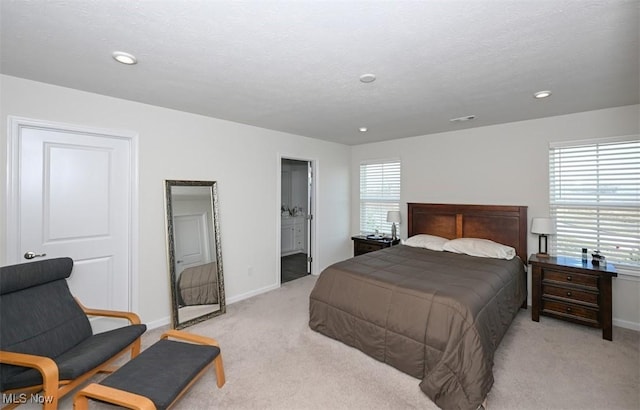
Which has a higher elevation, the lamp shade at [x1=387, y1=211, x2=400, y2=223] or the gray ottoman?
the lamp shade at [x1=387, y1=211, x2=400, y2=223]

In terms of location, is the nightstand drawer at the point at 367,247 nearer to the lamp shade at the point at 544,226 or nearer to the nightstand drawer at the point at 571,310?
the lamp shade at the point at 544,226

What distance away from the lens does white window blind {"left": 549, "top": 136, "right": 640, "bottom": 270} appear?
3010 mm

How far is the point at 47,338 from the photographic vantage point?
6.52 ft

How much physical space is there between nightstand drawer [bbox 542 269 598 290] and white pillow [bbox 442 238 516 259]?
38 cm

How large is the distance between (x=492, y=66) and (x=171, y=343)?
3204mm

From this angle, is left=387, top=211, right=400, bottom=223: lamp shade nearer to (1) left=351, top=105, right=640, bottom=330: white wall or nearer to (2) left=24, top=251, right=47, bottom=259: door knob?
(1) left=351, top=105, right=640, bottom=330: white wall

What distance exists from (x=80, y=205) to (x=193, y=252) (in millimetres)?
1174

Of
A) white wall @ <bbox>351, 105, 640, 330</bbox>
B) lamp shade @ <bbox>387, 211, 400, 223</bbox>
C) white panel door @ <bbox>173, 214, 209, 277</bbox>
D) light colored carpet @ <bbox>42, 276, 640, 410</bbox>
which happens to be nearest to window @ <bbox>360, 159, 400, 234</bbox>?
white wall @ <bbox>351, 105, 640, 330</bbox>

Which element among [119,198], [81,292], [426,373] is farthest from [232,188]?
[426,373]

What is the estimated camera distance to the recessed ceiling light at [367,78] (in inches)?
88.5

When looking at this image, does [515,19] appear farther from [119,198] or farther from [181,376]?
[119,198]

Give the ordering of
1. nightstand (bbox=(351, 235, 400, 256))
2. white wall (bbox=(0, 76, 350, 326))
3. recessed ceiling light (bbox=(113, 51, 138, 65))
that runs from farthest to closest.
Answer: nightstand (bbox=(351, 235, 400, 256)) → white wall (bbox=(0, 76, 350, 326)) → recessed ceiling light (bbox=(113, 51, 138, 65))

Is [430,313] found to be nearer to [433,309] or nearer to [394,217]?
[433,309]

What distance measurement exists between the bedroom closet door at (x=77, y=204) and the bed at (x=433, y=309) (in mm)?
2135
